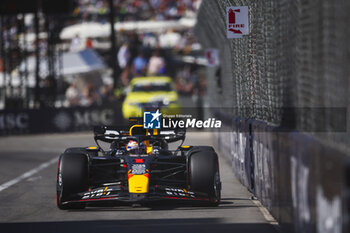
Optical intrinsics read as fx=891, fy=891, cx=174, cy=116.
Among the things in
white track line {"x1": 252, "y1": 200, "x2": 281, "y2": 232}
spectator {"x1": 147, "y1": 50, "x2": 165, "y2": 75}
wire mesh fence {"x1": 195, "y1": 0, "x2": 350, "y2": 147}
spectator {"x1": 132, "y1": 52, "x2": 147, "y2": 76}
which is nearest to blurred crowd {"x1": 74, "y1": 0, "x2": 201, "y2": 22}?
spectator {"x1": 132, "y1": 52, "x2": 147, "y2": 76}

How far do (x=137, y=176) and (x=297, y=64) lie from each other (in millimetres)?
2726

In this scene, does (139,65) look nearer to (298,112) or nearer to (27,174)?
(27,174)

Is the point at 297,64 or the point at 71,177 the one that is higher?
the point at 297,64

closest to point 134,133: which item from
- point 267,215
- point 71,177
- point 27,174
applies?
point 71,177

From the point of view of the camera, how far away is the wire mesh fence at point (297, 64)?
5.61m

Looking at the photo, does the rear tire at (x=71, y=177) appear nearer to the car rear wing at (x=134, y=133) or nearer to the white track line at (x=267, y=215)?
the car rear wing at (x=134, y=133)

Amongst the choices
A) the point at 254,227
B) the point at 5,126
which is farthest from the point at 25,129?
the point at 254,227

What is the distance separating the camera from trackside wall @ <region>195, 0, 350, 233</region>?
5.41m

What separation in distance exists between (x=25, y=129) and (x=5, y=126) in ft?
2.12

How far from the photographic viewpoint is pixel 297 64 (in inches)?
287

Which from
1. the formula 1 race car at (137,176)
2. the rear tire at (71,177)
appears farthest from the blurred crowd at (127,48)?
the rear tire at (71,177)

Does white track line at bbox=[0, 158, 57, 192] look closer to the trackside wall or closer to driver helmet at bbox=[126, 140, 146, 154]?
driver helmet at bbox=[126, 140, 146, 154]

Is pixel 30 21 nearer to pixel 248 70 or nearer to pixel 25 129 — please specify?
pixel 25 129

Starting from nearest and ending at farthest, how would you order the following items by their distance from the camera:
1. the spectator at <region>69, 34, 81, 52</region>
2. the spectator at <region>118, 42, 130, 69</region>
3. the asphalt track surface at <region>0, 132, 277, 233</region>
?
the asphalt track surface at <region>0, 132, 277, 233</region> < the spectator at <region>118, 42, 130, 69</region> < the spectator at <region>69, 34, 81, 52</region>
